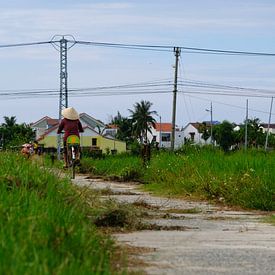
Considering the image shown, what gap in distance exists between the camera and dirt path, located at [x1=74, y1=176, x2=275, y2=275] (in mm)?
6098

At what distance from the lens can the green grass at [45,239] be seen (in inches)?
168

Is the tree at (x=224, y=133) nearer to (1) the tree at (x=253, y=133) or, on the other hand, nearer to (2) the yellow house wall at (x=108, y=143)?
(1) the tree at (x=253, y=133)

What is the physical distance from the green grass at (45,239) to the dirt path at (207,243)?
64 centimetres

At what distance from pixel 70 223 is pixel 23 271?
1823 mm

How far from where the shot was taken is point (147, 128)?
111688mm

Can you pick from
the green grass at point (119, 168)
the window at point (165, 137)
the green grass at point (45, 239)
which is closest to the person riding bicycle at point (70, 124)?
the green grass at point (45, 239)

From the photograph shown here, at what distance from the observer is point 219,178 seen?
1459 cm

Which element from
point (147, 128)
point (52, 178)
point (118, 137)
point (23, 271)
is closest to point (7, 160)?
point (52, 178)

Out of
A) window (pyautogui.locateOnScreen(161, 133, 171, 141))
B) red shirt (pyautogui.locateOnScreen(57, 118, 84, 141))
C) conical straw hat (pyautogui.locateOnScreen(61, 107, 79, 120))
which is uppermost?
window (pyautogui.locateOnScreen(161, 133, 171, 141))

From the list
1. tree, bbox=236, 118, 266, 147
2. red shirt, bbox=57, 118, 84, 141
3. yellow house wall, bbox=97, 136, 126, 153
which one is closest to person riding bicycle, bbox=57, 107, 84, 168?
red shirt, bbox=57, 118, 84, 141

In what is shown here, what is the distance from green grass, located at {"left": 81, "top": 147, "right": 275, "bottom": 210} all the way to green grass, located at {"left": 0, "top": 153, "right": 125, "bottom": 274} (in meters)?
5.75

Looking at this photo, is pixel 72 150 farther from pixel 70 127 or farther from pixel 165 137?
pixel 165 137

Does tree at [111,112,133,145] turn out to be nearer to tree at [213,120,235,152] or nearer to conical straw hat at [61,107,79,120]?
tree at [213,120,235,152]

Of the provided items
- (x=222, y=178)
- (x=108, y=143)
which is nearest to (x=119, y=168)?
(x=222, y=178)
